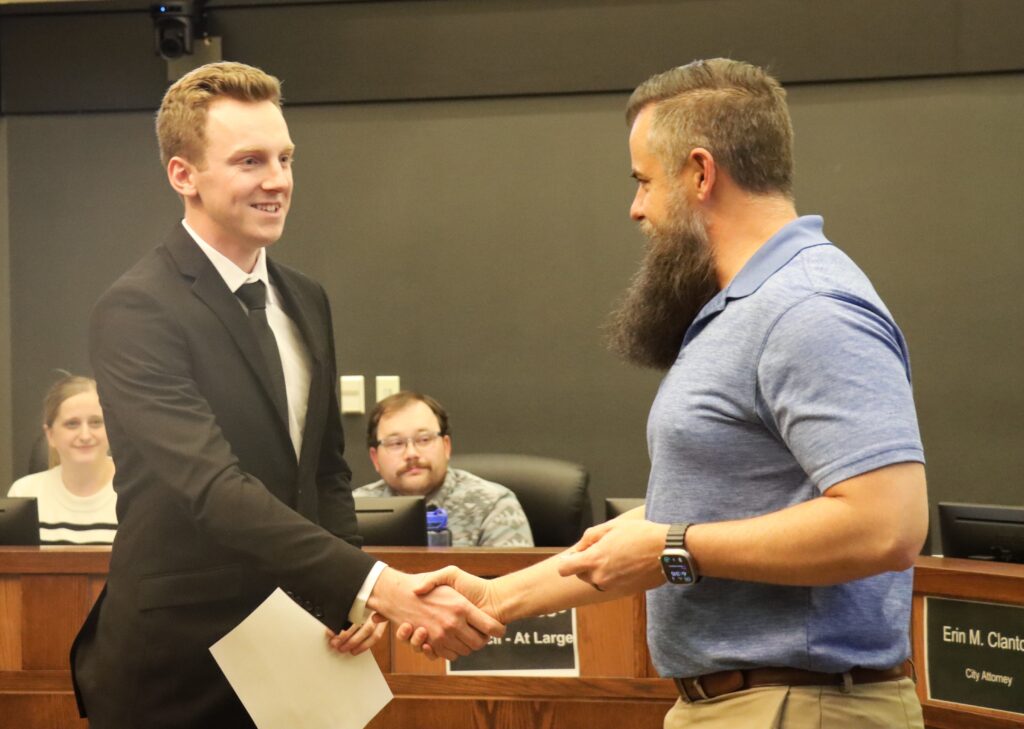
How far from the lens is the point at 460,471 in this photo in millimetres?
4164

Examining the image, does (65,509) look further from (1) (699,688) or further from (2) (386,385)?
(1) (699,688)

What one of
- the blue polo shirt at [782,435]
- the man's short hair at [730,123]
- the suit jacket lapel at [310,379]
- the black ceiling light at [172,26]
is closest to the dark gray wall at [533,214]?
the black ceiling light at [172,26]

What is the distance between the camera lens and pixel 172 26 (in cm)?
525

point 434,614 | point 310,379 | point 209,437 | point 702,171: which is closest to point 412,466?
point 434,614

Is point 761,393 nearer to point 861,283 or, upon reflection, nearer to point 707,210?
point 861,283

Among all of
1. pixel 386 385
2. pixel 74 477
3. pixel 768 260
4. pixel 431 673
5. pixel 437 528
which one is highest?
pixel 768 260

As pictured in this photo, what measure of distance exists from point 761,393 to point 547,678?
4.82 feet

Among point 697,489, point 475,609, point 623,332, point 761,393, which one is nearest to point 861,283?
point 761,393

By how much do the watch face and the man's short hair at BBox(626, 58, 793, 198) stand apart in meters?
0.53

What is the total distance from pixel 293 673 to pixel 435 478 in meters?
2.06

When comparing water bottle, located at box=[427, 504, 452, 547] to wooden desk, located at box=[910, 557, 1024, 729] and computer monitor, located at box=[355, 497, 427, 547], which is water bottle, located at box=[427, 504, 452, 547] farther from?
wooden desk, located at box=[910, 557, 1024, 729]

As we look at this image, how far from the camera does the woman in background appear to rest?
13.9ft

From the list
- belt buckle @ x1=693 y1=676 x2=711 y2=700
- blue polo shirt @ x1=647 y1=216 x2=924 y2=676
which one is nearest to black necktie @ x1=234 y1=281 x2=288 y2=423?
blue polo shirt @ x1=647 y1=216 x2=924 y2=676

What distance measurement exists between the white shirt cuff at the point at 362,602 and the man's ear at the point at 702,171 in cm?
90
